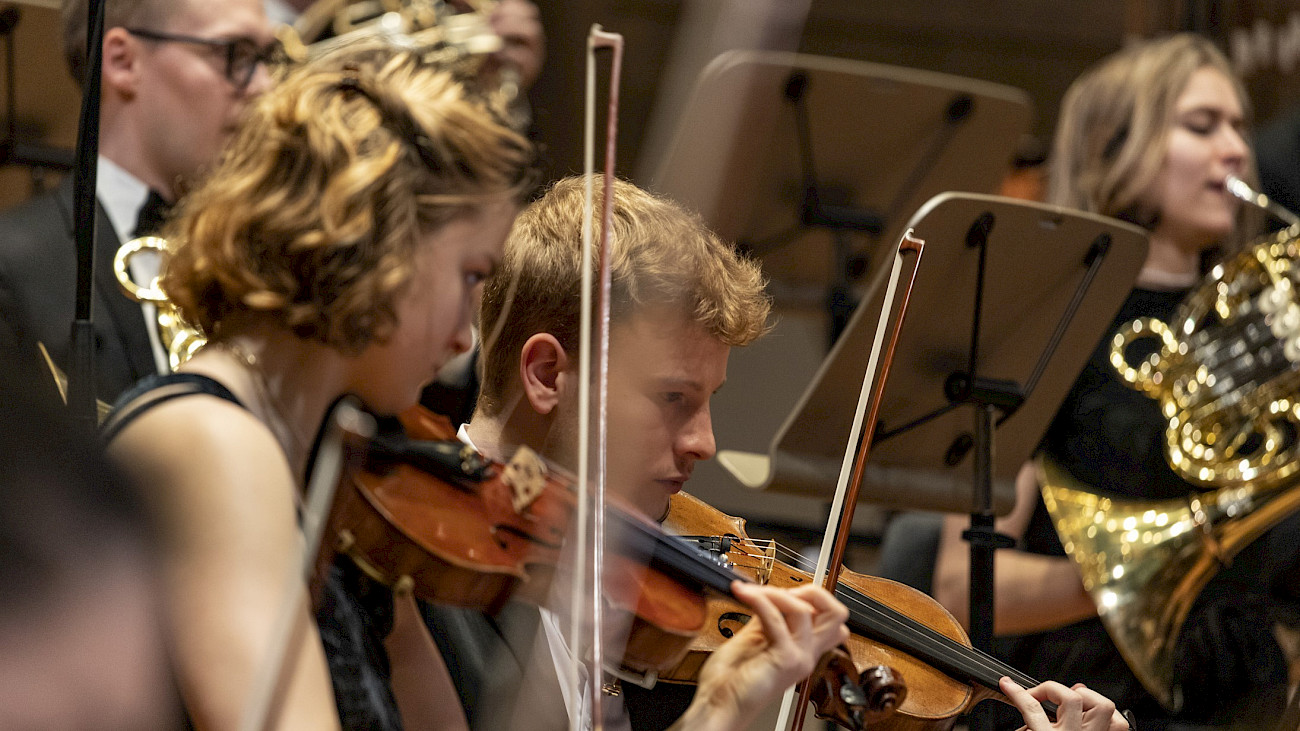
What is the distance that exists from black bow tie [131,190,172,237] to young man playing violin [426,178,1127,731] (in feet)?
2.16

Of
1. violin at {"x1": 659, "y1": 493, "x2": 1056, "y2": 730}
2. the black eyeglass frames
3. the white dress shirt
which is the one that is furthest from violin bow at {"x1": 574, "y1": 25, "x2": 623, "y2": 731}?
the black eyeglass frames

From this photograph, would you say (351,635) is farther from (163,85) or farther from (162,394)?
(163,85)

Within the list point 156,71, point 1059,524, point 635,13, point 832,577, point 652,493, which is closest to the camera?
point 832,577

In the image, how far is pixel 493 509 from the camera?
2.87 ft

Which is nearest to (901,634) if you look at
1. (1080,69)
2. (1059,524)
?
(1059,524)

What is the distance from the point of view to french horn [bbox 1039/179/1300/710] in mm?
1964

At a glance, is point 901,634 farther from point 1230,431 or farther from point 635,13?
point 635,13

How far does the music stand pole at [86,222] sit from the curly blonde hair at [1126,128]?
5.34 feet

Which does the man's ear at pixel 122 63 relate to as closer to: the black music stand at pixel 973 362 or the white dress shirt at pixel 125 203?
the white dress shirt at pixel 125 203

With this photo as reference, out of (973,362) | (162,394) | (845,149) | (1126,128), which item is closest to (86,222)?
(162,394)

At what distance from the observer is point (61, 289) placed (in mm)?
1548

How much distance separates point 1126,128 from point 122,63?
1.54 meters

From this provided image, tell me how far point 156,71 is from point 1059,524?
1.38 m

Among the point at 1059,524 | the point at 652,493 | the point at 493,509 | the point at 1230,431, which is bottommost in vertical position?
the point at 1059,524
